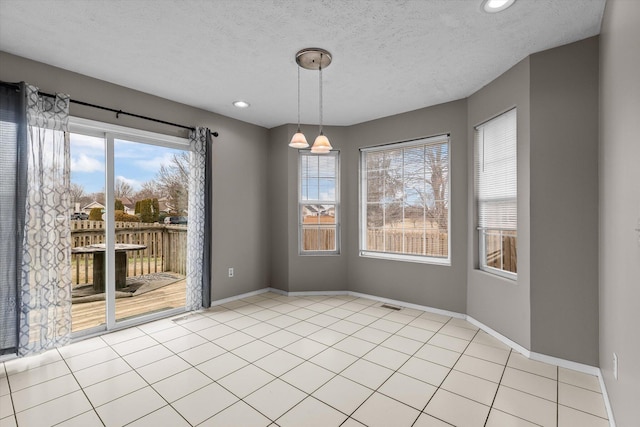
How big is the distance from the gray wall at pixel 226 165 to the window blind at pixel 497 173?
3.18m

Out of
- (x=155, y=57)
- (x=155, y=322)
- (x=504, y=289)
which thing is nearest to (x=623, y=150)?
(x=504, y=289)

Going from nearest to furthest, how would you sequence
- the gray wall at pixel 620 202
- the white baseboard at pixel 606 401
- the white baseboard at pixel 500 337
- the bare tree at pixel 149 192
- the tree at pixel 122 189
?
the gray wall at pixel 620 202, the white baseboard at pixel 606 401, the white baseboard at pixel 500 337, the tree at pixel 122 189, the bare tree at pixel 149 192

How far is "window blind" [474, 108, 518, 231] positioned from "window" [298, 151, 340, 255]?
2072 mm

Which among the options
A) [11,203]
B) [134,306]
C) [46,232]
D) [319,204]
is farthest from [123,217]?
[319,204]

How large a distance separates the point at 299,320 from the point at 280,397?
152 cm

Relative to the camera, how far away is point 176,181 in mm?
3959

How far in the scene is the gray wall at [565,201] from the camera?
2453 millimetres

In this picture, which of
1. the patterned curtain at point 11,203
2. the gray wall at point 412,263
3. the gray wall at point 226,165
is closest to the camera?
the patterned curtain at point 11,203

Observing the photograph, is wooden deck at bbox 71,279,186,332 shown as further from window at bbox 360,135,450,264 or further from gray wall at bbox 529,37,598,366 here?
gray wall at bbox 529,37,598,366

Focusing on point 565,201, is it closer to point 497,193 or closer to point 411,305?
point 497,193

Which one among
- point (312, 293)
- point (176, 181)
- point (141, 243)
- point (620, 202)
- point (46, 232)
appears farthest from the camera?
point (312, 293)

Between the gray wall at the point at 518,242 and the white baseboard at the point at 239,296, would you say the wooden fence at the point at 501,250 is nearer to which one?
the gray wall at the point at 518,242

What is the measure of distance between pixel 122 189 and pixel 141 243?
67 cm

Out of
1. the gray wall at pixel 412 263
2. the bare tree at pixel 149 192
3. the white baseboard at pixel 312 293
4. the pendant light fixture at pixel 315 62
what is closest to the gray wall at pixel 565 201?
the gray wall at pixel 412 263
